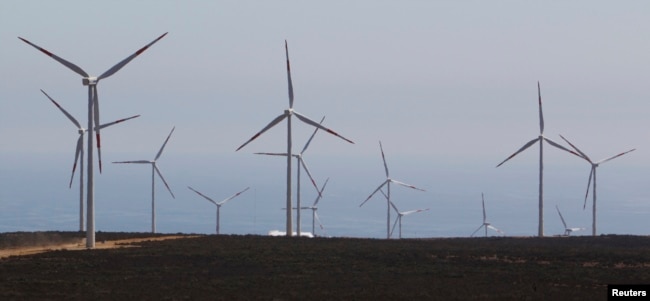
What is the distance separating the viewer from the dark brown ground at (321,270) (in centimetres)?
5662

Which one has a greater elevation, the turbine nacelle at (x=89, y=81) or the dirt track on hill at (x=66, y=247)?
the turbine nacelle at (x=89, y=81)

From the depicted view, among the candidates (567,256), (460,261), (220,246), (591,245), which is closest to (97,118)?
(220,246)

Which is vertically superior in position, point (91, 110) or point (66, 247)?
point (91, 110)

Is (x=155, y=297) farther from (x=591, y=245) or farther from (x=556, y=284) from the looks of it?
(x=591, y=245)

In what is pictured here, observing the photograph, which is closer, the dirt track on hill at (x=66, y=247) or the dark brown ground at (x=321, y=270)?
the dark brown ground at (x=321, y=270)

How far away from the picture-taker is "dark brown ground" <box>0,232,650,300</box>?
56.6 m

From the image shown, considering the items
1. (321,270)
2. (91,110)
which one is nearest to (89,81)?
(91,110)

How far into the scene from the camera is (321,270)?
68.4 m

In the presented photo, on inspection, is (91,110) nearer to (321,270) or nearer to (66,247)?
(66,247)

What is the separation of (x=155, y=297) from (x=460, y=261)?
86.9 ft

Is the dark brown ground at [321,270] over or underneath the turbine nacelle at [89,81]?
underneath

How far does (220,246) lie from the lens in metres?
86.0

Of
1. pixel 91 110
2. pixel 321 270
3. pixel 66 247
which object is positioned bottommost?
pixel 321 270

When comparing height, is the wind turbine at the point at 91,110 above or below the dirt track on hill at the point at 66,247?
above
